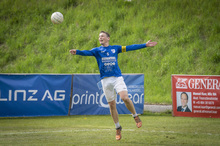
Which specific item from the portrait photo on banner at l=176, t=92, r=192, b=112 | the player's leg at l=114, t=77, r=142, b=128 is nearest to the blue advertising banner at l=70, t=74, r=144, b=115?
the portrait photo on banner at l=176, t=92, r=192, b=112

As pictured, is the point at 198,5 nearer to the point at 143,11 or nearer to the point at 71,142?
the point at 143,11

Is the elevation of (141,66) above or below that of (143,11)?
below

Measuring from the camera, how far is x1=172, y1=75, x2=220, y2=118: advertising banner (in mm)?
12062

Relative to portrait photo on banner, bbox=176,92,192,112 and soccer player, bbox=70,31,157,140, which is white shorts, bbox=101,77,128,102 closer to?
soccer player, bbox=70,31,157,140

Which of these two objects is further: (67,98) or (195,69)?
(195,69)

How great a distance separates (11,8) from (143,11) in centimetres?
1343

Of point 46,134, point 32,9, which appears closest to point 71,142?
point 46,134

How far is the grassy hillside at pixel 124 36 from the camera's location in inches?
811

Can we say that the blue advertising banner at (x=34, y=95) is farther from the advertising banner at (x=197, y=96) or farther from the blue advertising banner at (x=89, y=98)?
the advertising banner at (x=197, y=96)

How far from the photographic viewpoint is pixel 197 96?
12.3 metres

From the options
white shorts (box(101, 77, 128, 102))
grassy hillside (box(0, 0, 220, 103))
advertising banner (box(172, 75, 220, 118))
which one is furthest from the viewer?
grassy hillside (box(0, 0, 220, 103))

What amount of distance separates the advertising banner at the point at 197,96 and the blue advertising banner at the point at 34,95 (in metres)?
4.69

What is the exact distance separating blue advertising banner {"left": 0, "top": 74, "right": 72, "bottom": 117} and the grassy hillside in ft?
22.2

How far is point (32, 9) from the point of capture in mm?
29062
